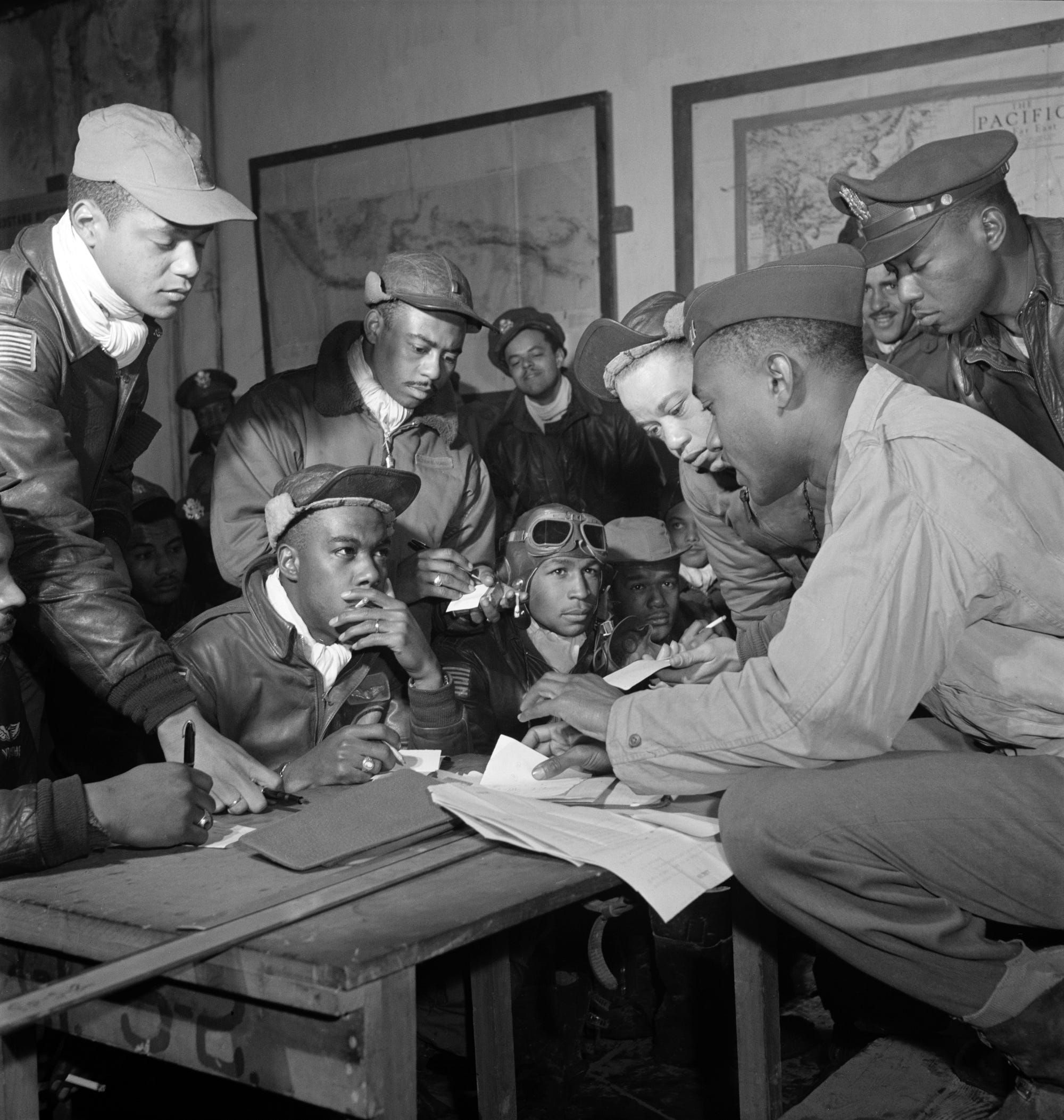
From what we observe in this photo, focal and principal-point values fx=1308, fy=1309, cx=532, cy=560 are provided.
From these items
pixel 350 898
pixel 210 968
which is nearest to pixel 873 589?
pixel 350 898

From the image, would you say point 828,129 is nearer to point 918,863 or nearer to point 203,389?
point 203,389

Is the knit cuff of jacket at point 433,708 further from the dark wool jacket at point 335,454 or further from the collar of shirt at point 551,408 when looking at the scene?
the collar of shirt at point 551,408

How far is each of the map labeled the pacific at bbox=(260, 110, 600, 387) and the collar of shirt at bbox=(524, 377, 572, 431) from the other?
3.15 ft

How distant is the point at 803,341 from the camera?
240 centimetres

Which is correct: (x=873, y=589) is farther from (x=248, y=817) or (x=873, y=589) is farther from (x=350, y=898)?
(x=248, y=817)

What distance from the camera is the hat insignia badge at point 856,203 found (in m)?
3.61

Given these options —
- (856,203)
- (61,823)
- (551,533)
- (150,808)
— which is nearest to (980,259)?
(856,203)

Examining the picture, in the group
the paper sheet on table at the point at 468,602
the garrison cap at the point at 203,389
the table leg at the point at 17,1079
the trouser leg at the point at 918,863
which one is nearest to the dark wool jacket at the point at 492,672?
the paper sheet on table at the point at 468,602

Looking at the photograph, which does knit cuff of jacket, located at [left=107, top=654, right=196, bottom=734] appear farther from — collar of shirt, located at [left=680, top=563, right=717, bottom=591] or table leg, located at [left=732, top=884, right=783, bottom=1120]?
collar of shirt, located at [left=680, top=563, right=717, bottom=591]

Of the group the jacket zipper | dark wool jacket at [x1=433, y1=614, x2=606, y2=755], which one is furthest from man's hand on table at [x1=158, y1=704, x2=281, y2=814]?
dark wool jacket at [x1=433, y1=614, x2=606, y2=755]

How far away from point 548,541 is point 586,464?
1.71 metres

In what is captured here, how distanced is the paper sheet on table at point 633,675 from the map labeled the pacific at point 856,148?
3.96m

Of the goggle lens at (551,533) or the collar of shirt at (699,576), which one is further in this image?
the collar of shirt at (699,576)

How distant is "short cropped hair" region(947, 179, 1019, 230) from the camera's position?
11.6 feet
